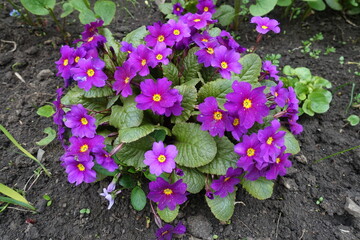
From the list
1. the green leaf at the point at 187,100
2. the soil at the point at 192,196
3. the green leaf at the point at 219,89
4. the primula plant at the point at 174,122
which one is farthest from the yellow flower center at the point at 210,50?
the soil at the point at 192,196

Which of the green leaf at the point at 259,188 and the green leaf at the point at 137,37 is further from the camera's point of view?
the green leaf at the point at 137,37

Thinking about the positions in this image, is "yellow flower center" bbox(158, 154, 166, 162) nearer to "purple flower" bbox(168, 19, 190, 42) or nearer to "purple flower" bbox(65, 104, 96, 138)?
"purple flower" bbox(65, 104, 96, 138)

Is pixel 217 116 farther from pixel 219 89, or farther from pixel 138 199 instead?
pixel 138 199

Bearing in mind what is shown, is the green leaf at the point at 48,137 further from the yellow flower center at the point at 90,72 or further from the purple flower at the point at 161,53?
the purple flower at the point at 161,53

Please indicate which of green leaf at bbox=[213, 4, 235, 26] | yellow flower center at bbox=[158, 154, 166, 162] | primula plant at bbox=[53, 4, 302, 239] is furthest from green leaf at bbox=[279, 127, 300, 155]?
green leaf at bbox=[213, 4, 235, 26]

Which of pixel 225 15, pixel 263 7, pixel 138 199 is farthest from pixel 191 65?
pixel 225 15
